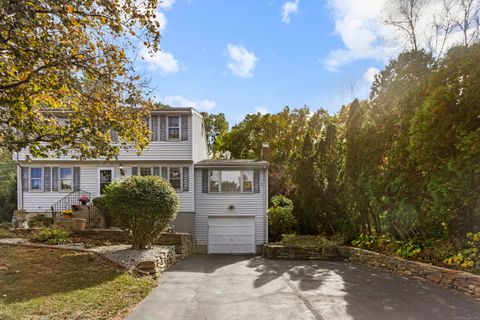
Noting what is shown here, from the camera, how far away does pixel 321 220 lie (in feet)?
54.4

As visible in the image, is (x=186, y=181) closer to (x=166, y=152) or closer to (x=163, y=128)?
(x=166, y=152)

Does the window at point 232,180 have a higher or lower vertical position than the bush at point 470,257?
higher

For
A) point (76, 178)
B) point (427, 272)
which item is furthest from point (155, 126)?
point (427, 272)

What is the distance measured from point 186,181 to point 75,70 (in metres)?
9.94

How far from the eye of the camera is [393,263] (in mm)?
10016

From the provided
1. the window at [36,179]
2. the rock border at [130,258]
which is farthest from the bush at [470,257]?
the window at [36,179]

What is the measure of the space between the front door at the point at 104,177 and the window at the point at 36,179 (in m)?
3.01

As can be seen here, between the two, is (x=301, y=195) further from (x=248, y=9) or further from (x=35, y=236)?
(x=35, y=236)

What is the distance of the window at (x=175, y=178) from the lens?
15.8 metres

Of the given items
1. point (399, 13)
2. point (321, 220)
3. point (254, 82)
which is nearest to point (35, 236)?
point (254, 82)

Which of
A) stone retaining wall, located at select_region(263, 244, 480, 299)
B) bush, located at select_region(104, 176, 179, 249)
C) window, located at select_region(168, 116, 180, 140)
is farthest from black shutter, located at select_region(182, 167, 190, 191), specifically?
stone retaining wall, located at select_region(263, 244, 480, 299)

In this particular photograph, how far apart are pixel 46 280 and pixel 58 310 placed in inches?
83.3

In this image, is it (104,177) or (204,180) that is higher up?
(104,177)

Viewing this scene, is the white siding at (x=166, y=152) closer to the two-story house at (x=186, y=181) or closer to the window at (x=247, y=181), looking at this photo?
the two-story house at (x=186, y=181)
